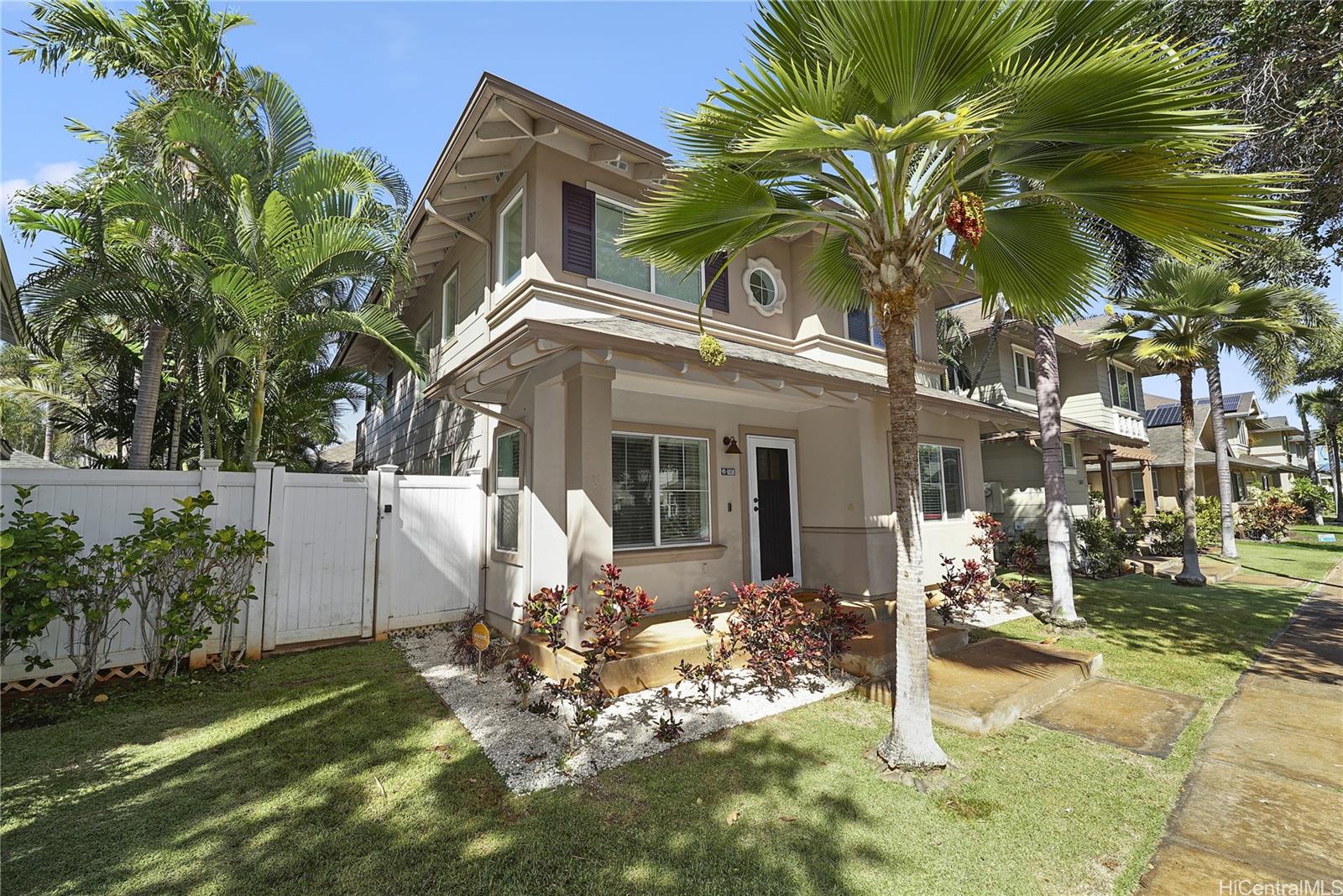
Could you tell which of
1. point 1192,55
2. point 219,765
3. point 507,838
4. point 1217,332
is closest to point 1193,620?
point 1217,332

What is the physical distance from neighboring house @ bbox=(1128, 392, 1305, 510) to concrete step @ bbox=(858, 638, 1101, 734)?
13.7 metres

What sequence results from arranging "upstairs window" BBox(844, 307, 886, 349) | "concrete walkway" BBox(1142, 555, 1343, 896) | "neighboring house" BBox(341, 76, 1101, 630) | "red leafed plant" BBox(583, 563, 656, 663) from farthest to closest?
"upstairs window" BBox(844, 307, 886, 349) < "neighboring house" BBox(341, 76, 1101, 630) < "red leafed plant" BBox(583, 563, 656, 663) < "concrete walkway" BBox(1142, 555, 1343, 896)

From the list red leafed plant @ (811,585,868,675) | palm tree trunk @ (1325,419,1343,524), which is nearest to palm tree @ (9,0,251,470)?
red leafed plant @ (811,585,868,675)

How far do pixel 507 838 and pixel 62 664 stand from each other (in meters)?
5.52

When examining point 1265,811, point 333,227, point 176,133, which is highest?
point 176,133

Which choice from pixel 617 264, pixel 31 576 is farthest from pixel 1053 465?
pixel 31 576

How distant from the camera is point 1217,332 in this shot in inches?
473

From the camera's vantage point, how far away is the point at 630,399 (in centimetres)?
744

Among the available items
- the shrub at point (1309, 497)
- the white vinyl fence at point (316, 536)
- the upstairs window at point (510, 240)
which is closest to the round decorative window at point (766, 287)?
the upstairs window at point (510, 240)

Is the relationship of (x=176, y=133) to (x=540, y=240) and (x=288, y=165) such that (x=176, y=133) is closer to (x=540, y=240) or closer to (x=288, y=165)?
(x=288, y=165)

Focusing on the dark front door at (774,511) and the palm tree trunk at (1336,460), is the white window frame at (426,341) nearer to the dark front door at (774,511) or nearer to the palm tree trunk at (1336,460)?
the dark front door at (774,511)

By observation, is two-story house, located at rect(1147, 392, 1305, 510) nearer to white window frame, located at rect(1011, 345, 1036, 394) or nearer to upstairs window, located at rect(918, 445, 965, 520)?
white window frame, located at rect(1011, 345, 1036, 394)

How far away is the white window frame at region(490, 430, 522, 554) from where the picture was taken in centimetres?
704

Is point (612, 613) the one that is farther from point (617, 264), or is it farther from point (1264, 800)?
point (617, 264)
